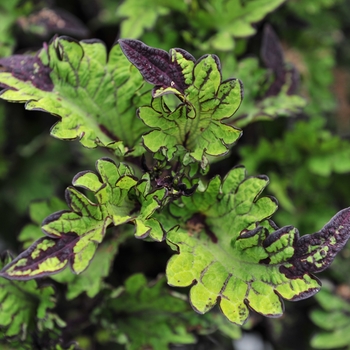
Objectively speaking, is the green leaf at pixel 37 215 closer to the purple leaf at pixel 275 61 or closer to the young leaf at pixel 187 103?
the young leaf at pixel 187 103

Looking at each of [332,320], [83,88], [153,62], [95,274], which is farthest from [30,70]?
[332,320]

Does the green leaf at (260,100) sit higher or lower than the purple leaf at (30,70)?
lower

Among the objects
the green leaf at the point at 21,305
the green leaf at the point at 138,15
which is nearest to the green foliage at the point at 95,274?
the green leaf at the point at 21,305

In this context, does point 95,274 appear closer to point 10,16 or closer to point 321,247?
point 321,247

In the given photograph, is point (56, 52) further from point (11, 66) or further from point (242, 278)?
point (242, 278)

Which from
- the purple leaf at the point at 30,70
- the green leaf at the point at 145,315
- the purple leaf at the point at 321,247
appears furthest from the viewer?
the green leaf at the point at 145,315

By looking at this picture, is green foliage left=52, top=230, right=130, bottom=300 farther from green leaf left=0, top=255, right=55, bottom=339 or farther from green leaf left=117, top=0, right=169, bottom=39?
green leaf left=117, top=0, right=169, bottom=39
